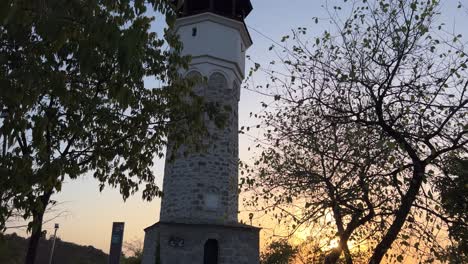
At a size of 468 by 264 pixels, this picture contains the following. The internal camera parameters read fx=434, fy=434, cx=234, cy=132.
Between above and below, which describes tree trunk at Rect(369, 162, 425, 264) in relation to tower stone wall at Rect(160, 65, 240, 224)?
below

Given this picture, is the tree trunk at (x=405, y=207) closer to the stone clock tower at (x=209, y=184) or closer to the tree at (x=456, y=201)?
the tree at (x=456, y=201)

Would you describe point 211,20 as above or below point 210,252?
above

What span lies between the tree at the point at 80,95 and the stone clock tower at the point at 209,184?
18.4 feet

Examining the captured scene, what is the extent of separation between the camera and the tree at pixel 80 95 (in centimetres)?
423

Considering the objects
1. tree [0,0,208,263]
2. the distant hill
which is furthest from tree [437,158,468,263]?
the distant hill

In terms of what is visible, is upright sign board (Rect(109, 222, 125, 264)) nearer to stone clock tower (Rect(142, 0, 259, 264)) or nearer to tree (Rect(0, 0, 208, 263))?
stone clock tower (Rect(142, 0, 259, 264))

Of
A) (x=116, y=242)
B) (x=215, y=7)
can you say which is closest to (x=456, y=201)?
(x=116, y=242)

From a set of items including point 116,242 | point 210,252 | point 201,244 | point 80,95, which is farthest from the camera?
point 210,252

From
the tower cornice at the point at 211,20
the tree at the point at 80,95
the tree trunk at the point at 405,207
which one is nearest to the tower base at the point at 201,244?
the tree at the point at 80,95

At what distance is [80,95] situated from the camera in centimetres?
715

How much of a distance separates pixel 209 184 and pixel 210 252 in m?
2.56

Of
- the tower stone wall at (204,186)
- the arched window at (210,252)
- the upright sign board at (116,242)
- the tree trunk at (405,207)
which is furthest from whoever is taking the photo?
the tower stone wall at (204,186)

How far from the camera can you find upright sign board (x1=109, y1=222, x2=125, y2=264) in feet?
43.6

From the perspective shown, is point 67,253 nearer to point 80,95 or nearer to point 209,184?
point 209,184
